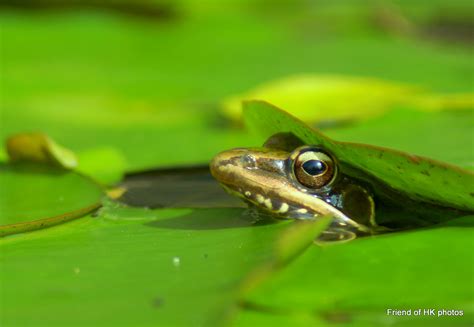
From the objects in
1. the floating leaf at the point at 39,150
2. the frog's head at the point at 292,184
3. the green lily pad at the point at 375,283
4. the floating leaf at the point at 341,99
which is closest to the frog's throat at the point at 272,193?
the frog's head at the point at 292,184

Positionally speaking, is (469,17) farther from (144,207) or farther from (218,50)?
(144,207)

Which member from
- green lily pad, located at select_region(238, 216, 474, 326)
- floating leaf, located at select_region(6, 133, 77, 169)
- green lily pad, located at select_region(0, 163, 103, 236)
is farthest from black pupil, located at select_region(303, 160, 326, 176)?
floating leaf, located at select_region(6, 133, 77, 169)

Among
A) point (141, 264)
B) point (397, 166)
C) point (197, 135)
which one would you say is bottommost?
point (197, 135)

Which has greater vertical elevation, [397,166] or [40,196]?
[397,166]

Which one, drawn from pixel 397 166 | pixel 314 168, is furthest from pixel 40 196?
pixel 397 166

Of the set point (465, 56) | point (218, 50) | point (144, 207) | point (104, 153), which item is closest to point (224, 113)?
point (104, 153)

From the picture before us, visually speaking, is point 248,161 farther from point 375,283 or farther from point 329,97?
point 329,97
